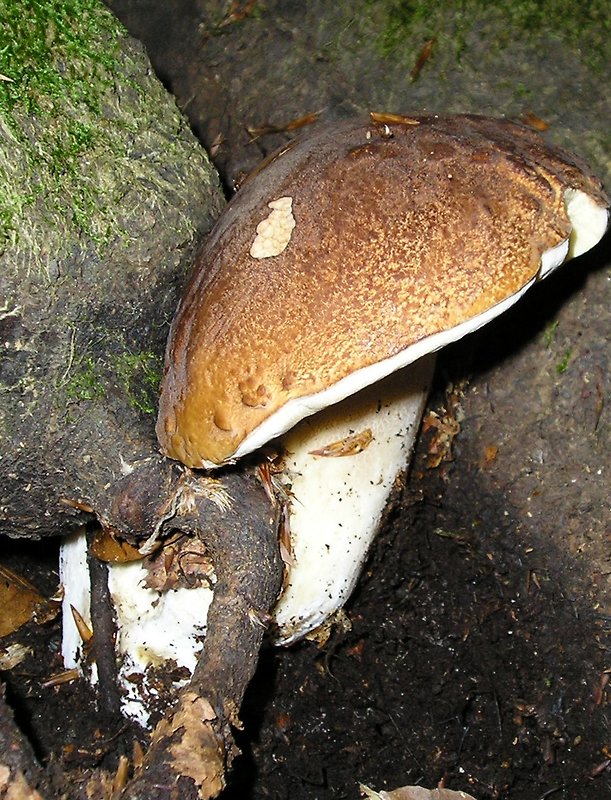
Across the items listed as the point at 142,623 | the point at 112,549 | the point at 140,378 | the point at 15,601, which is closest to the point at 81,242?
the point at 140,378

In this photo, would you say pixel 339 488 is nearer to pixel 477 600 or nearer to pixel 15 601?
pixel 477 600

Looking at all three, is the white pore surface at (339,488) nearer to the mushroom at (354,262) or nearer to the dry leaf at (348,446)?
the dry leaf at (348,446)

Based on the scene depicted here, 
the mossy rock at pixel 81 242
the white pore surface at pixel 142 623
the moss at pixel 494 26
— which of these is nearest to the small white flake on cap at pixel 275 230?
the mossy rock at pixel 81 242

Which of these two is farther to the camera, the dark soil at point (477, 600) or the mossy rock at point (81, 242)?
the dark soil at point (477, 600)

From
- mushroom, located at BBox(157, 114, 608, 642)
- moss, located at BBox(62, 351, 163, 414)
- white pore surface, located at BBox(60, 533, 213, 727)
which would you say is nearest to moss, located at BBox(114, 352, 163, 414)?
moss, located at BBox(62, 351, 163, 414)

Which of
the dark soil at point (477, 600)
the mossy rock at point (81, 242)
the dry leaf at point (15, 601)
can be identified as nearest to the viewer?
the mossy rock at point (81, 242)

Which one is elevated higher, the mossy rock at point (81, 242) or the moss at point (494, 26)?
the mossy rock at point (81, 242)

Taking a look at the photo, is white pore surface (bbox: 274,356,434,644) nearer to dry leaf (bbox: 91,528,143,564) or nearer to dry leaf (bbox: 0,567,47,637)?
dry leaf (bbox: 91,528,143,564)

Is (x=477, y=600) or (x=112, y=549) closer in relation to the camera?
(x=112, y=549)
